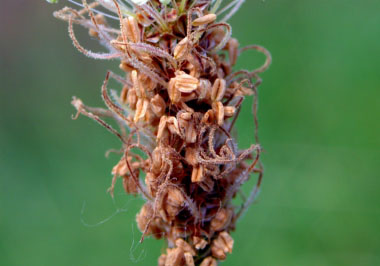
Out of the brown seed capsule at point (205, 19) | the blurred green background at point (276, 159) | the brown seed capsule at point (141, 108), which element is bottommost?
the blurred green background at point (276, 159)

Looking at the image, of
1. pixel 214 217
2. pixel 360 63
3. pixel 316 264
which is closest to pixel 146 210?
pixel 214 217

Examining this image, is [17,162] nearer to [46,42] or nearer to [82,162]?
[82,162]

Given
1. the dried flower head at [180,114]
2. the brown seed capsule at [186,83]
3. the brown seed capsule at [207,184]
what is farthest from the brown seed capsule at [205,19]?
the brown seed capsule at [207,184]

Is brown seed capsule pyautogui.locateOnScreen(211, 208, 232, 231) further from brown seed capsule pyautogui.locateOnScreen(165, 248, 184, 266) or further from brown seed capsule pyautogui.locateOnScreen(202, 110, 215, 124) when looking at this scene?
brown seed capsule pyautogui.locateOnScreen(202, 110, 215, 124)

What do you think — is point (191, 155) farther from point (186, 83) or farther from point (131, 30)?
point (131, 30)

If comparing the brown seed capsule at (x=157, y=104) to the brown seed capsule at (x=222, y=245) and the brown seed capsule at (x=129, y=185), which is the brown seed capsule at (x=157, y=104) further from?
the brown seed capsule at (x=222, y=245)

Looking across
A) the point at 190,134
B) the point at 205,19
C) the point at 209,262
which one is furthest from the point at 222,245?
the point at 205,19
